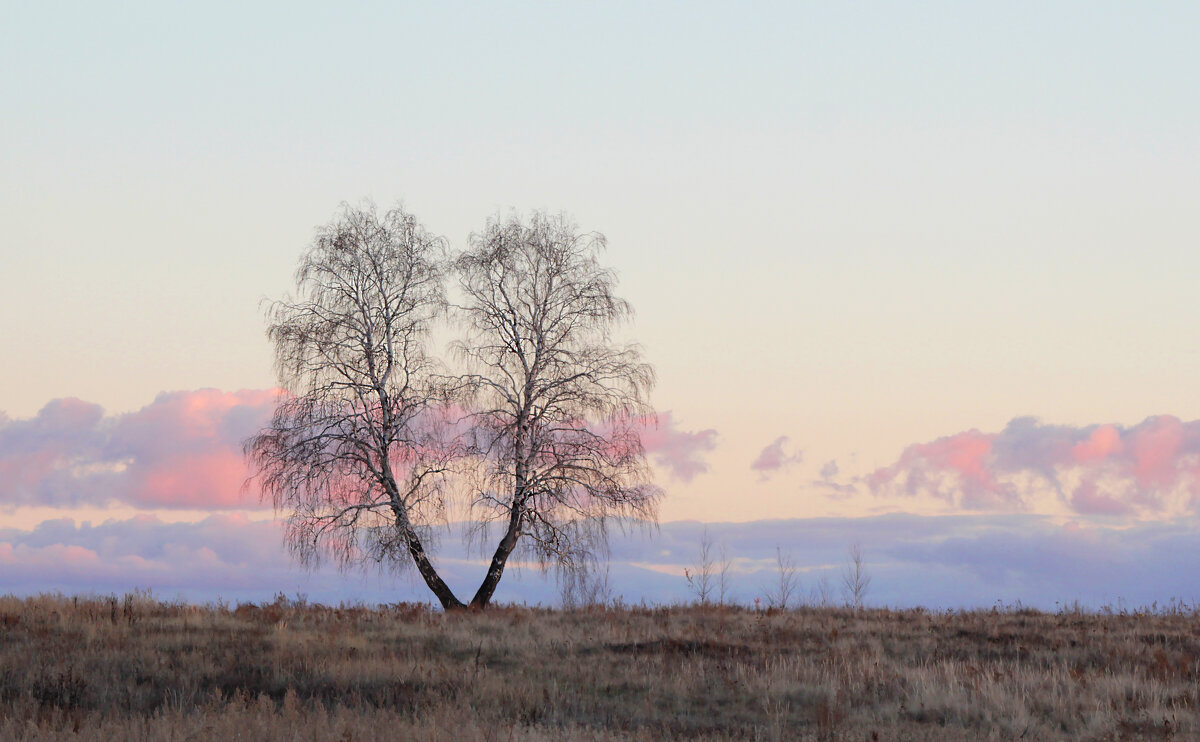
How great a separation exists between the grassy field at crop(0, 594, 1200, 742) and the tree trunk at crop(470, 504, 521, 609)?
143 inches

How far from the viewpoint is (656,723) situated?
12.4 meters

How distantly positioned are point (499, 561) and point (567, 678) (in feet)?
36.4

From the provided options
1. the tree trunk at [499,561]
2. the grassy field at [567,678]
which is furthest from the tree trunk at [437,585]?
the grassy field at [567,678]

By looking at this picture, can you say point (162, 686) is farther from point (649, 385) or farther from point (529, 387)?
point (649, 385)

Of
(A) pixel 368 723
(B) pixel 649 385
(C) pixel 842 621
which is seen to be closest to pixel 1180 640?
(C) pixel 842 621

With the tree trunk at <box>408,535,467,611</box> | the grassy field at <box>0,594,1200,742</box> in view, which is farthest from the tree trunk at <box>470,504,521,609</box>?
the grassy field at <box>0,594,1200,742</box>

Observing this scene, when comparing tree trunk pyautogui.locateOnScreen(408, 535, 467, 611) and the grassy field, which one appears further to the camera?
tree trunk pyautogui.locateOnScreen(408, 535, 467, 611)

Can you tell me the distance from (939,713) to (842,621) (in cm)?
1011

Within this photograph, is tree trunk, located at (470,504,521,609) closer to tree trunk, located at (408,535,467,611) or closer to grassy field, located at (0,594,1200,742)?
tree trunk, located at (408,535,467,611)

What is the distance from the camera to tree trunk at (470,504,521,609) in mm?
25484

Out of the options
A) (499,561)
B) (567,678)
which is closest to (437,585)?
(499,561)

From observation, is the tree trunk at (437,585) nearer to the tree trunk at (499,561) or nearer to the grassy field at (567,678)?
the tree trunk at (499,561)

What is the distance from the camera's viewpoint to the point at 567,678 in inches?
598

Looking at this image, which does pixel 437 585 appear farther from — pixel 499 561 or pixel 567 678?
pixel 567 678
